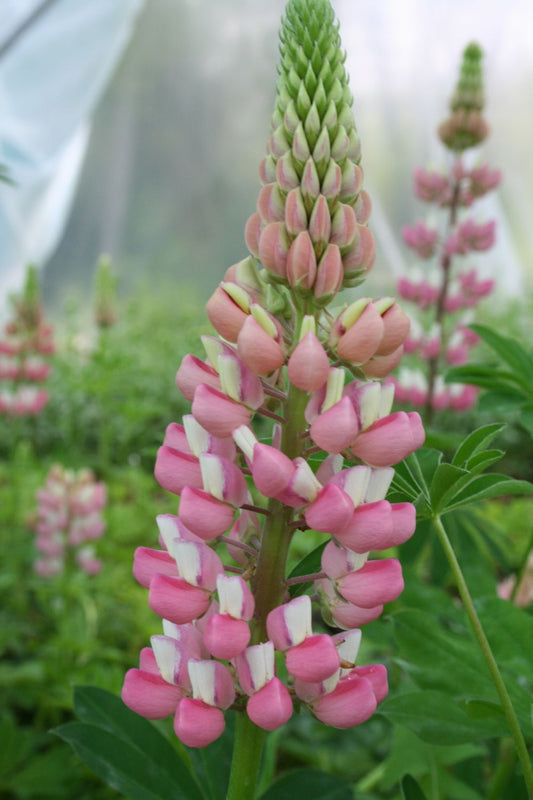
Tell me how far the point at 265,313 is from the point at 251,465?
0.29ft

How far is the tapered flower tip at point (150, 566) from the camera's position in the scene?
47 cm

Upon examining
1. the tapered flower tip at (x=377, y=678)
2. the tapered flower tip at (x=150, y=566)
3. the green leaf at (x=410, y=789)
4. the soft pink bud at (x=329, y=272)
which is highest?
the soft pink bud at (x=329, y=272)

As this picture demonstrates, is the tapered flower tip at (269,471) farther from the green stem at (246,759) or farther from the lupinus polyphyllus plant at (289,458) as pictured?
the green stem at (246,759)

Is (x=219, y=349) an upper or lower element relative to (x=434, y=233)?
lower

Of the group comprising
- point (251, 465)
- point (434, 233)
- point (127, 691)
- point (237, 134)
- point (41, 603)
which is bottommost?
point (41, 603)

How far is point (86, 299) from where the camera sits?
22.1 feet

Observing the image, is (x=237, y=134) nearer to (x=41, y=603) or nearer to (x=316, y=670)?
(x=41, y=603)

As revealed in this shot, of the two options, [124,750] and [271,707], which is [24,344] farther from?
[271,707]

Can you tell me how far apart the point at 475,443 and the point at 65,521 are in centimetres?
130

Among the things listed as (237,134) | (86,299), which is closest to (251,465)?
(86,299)

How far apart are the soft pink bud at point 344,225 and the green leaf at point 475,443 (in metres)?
0.14

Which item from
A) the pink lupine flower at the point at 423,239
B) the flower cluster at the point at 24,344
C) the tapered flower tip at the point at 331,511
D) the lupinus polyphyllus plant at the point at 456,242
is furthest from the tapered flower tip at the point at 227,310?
the flower cluster at the point at 24,344

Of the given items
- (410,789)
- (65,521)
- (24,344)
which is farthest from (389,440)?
(24,344)

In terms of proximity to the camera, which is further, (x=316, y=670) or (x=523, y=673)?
(x=523, y=673)
